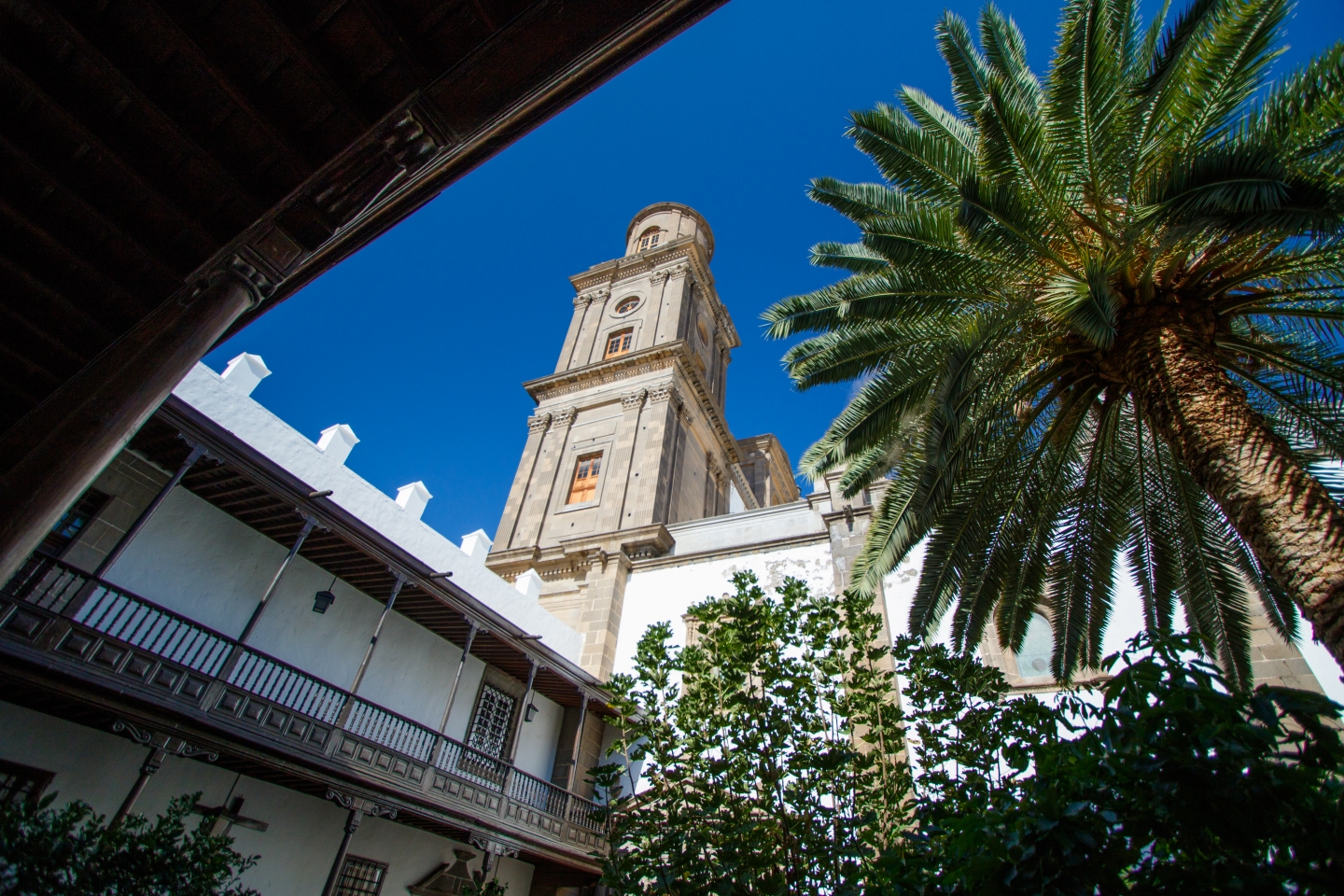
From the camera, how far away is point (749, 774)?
545 cm

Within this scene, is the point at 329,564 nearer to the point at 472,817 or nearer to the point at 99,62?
the point at 472,817

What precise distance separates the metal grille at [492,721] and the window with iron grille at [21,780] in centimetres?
652

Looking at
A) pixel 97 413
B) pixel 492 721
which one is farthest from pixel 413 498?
pixel 97 413

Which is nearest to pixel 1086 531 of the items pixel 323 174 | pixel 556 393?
pixel 323 174

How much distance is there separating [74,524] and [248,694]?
10.0 ft

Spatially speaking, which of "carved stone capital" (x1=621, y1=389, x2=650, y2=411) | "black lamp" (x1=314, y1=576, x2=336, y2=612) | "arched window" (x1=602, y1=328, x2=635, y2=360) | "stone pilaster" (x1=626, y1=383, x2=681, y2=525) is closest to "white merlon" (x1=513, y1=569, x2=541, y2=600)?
"stone pilaster" (x1=626, y1=383, x2=681, y2=525)

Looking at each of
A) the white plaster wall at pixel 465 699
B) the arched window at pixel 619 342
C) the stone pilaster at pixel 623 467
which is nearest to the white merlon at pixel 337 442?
the white plaster wall at pixel 465 699

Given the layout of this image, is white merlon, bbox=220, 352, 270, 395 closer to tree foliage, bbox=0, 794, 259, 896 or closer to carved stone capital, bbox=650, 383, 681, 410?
tree foliage, bbox=0, 794, 259, 896

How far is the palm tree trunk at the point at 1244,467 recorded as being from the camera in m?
4.63

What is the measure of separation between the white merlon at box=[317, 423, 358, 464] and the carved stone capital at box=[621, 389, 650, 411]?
12.0m

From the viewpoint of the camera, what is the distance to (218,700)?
8.38 metres

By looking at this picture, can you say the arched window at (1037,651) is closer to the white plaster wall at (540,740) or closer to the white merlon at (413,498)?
the white plaster wall at (540,740)

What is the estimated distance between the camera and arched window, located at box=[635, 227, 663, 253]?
33.0m

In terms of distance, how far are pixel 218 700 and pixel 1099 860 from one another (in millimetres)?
9448
